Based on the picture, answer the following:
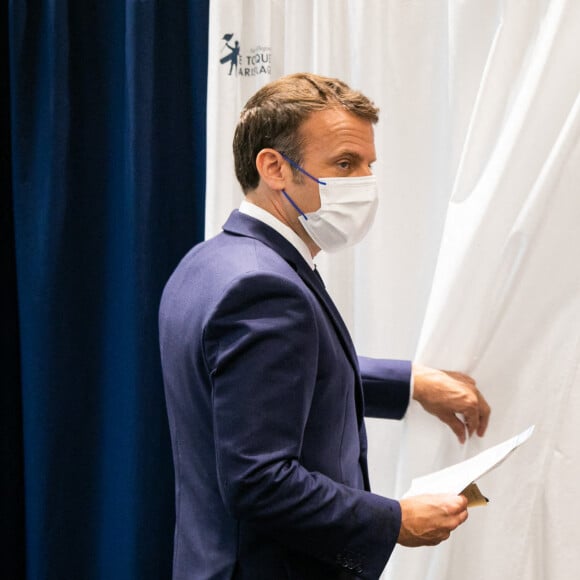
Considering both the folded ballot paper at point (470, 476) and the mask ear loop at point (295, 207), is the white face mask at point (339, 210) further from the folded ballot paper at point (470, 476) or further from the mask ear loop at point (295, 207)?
Answer: the folded ballot paper at point (470, 476)

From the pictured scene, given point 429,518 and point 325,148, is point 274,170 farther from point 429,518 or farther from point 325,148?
point 429,518

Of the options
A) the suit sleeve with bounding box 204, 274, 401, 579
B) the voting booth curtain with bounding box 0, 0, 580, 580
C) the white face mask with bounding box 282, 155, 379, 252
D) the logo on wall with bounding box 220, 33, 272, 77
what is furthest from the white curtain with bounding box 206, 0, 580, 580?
the suit sleeve with bounding box 204, 274, 401, 579

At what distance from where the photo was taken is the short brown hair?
1339mm

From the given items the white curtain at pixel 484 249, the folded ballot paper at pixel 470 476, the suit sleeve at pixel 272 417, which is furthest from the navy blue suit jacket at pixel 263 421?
the white curtain at pixel 484 249

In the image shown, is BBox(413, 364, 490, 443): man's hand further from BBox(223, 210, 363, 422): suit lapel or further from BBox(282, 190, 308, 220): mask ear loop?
BBox(282, 190, 308, 220): mask ear loop

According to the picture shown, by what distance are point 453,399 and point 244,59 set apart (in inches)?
39.9

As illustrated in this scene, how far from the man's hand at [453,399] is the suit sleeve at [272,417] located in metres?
0.50

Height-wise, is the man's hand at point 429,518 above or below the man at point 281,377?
below

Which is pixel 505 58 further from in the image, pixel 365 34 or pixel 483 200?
pixel 365 34

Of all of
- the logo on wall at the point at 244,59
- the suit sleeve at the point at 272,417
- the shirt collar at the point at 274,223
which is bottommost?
the suit sleeve at the point at 272,417

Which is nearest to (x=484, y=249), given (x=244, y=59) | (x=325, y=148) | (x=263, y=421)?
(x=325, y=148)

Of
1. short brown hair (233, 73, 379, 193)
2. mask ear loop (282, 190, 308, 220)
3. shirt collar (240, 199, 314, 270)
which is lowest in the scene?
shirt collar (240, 199, 314, 270)

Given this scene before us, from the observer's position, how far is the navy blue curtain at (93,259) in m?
2.16

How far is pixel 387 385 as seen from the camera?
1.64m
